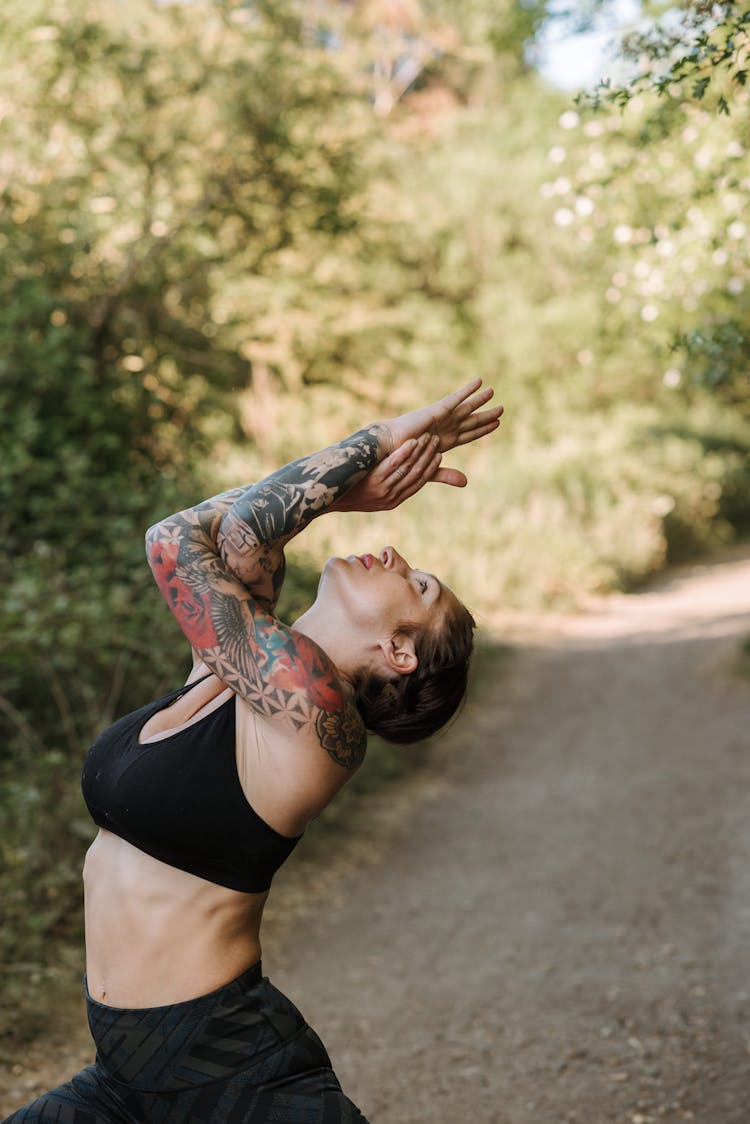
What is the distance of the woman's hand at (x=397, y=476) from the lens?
2.23m

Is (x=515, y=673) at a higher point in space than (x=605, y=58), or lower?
lower

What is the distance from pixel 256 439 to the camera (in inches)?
629

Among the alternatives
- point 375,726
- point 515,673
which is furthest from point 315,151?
point 375,726

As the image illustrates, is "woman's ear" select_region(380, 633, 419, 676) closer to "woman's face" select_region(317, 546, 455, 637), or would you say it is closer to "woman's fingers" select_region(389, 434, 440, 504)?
"woman's face" select_region(317, 546, 455, 637)

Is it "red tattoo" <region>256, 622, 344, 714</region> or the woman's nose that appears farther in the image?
the woman's nose

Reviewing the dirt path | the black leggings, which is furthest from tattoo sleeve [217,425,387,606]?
the dirt path

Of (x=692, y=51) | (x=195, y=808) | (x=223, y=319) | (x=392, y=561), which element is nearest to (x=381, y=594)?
(x=392, y=561)

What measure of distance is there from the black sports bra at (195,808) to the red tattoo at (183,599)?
16cm

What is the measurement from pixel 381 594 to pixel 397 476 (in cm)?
22

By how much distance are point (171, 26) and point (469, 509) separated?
7090 millimetres

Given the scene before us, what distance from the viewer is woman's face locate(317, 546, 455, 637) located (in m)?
2.21

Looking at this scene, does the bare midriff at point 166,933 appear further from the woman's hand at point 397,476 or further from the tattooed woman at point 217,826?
the woman's hand at point 397,476

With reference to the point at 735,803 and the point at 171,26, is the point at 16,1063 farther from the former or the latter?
the point at 171,26

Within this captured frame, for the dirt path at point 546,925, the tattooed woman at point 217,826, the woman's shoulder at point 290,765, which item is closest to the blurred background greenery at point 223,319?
the dirt path at point 546,925
